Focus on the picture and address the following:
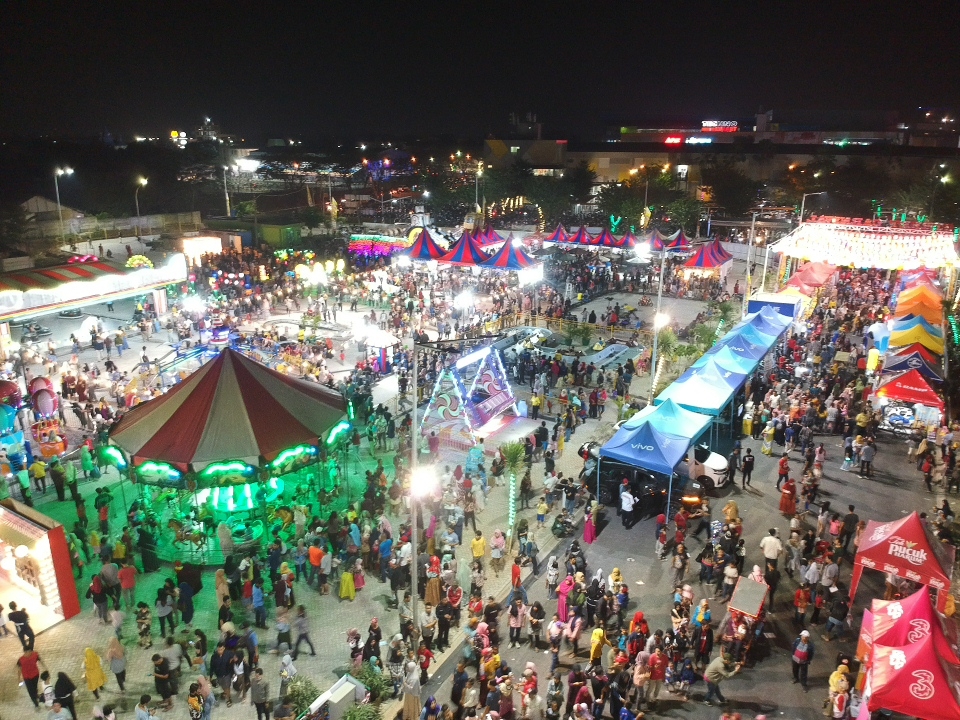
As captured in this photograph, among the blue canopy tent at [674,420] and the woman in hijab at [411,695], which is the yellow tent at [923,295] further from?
the woman in hijab at [411,695]

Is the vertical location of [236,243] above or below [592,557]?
above

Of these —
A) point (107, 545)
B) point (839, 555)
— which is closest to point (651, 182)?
point (839, 555)

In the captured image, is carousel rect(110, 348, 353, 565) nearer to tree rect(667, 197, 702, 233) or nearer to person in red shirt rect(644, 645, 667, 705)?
person in red shirt rect(644, 645, 667, 705)

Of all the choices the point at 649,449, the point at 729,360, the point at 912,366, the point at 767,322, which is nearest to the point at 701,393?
the point at 729,360

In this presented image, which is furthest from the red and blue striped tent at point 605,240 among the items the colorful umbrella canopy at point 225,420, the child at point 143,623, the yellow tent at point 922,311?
the child at point 143,623

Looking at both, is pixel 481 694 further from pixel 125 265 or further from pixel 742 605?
pixel 125 265

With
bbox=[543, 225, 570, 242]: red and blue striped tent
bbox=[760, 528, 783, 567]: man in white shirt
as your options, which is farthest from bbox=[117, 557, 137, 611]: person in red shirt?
bbox=[543, 225, 570, 242]: red and blue striped tent

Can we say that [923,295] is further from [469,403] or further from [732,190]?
[732,190]
